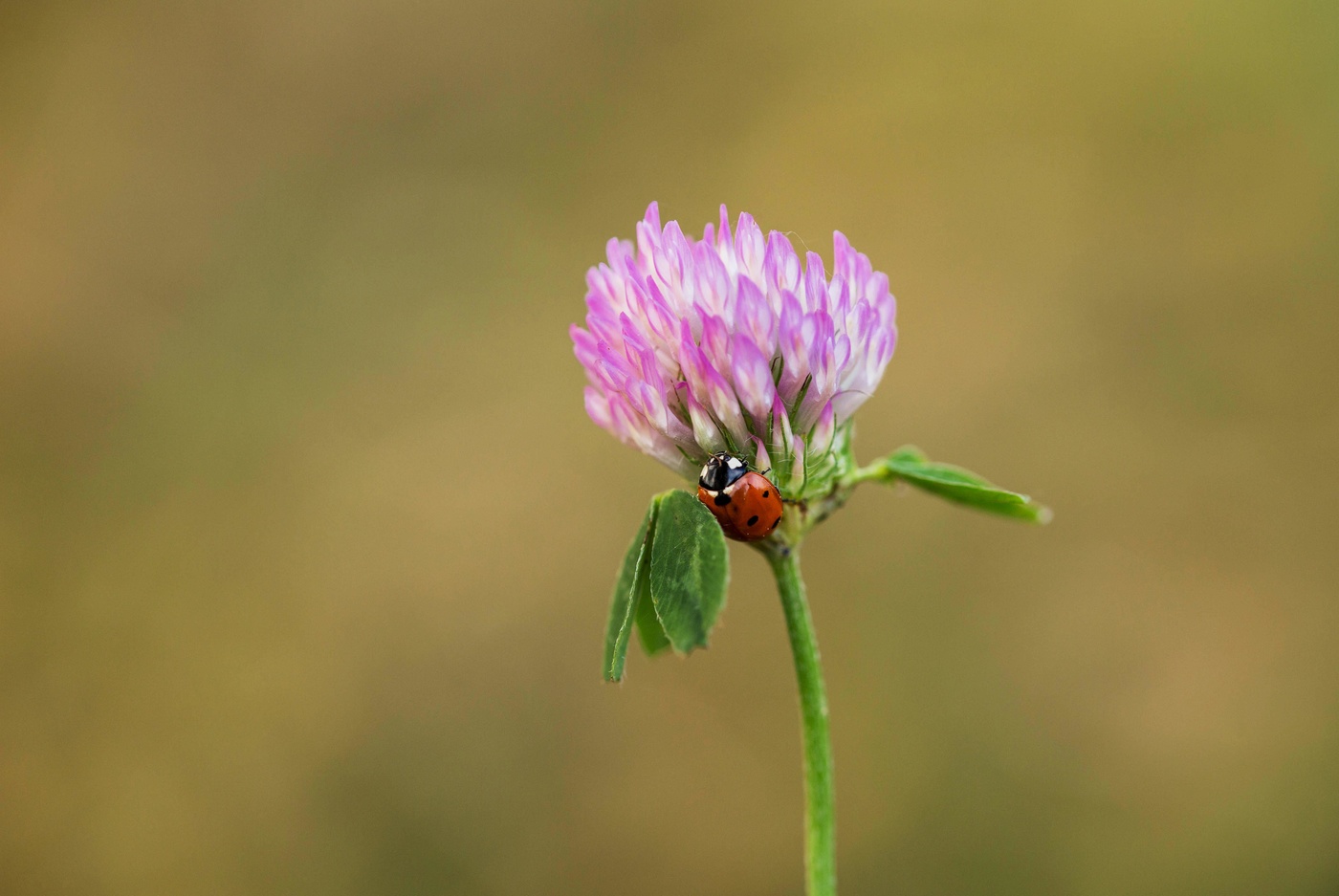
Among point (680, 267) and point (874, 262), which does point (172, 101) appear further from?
point (680, 267)

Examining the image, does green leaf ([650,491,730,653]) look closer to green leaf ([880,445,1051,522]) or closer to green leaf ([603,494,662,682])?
green leaf ([603,494,662,682])

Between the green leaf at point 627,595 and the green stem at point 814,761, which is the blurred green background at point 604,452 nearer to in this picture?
the green leaf at point 627,595

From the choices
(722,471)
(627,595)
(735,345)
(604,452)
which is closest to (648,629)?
(627,595)

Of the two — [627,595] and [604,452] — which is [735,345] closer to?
[627,595]

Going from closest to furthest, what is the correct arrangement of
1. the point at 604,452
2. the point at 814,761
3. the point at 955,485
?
the point at 814,761
the point at 955,485
the point at 604,452

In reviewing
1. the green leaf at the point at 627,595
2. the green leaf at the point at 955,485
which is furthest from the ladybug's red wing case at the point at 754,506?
the green leaf at the point at 955,485

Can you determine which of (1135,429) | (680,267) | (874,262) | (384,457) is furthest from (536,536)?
(680,267)
